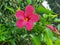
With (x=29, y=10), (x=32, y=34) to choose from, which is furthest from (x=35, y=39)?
(x=29, y=10)

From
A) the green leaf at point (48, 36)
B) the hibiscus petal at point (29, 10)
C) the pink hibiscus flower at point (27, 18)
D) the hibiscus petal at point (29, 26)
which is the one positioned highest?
the hibiscus petal at point (29, 10)

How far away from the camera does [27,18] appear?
1324mm

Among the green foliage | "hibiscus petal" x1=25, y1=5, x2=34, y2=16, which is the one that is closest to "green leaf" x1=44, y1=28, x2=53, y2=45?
the green foliage

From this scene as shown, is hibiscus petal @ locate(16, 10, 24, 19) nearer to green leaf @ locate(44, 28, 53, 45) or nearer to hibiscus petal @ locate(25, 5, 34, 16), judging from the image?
hibiscus petal @ locate(25, 5, 34, 16)

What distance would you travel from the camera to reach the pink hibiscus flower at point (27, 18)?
128cm

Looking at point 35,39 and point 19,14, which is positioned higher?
point 19,14

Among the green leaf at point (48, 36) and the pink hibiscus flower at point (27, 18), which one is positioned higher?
the pink hibiscus flower at point (27, 18)

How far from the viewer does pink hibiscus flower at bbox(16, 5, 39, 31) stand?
50.3 inches

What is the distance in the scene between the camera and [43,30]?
1.35 meters

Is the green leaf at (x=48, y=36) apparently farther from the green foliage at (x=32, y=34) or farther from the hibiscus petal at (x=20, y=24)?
the hibiscus petal at (x=20, y=24)

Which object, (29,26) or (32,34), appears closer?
(29,26)

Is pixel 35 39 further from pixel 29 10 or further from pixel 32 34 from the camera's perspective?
pixel 29 10

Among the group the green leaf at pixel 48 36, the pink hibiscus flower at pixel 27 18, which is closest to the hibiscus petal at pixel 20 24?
the pink hibiscus flower at pixel 27 18

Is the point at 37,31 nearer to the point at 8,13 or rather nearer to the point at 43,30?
the point at 43,30
